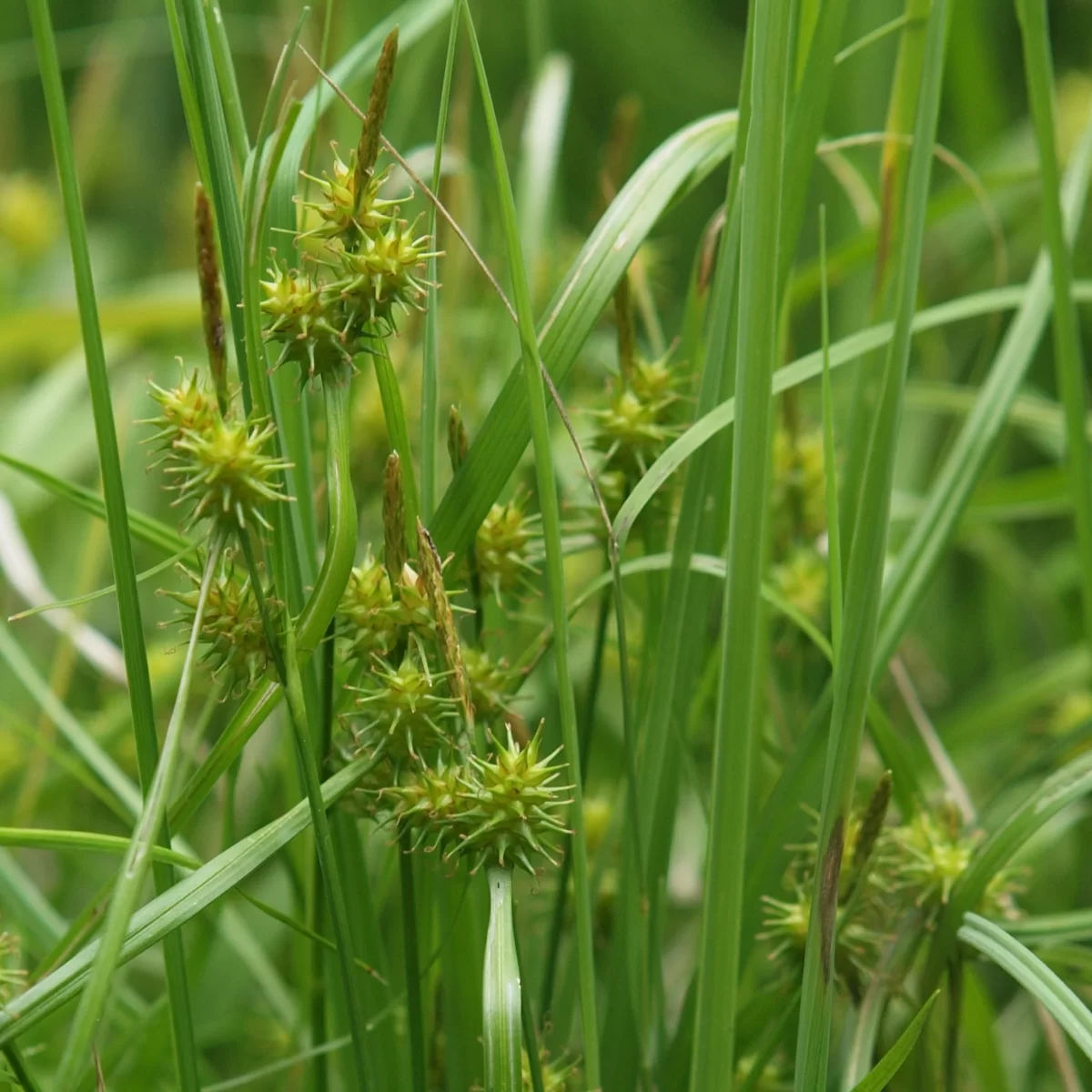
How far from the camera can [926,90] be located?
45 cm

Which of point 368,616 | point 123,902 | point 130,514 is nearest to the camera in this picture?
point 123,902

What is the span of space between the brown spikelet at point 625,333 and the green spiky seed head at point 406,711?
0.20 meters

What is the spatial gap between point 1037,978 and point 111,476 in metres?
0.38

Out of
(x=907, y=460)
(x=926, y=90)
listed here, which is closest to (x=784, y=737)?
(x=926, y=90)

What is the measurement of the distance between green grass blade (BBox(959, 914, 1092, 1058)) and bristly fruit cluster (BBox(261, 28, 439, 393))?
0.33 m

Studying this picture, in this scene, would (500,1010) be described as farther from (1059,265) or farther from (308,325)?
(1059,265)

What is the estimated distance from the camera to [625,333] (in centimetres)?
58

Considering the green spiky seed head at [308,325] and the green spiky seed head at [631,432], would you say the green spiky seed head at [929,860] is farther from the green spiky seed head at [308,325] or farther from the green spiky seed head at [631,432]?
the green spiky seed head at [308,325]

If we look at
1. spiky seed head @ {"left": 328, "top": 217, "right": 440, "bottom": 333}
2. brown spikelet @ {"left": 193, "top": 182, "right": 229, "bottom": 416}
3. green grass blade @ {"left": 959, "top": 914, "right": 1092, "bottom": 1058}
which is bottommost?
green grass blade @ {"left": 959, "top": 914, "right": 1092, "bottom": 1058}

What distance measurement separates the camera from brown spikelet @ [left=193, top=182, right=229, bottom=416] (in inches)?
17.9

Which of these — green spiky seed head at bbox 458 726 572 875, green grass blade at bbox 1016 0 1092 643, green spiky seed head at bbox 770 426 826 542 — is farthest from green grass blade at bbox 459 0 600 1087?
green spiky seed head at bbox 770 426 826 542

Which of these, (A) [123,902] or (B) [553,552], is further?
(B) [553,552]

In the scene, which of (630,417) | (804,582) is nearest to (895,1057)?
(630,417)

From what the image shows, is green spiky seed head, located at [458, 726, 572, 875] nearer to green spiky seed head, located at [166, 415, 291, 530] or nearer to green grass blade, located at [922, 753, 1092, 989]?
green spiky seed head, located at [166, 415, 291, 530]
